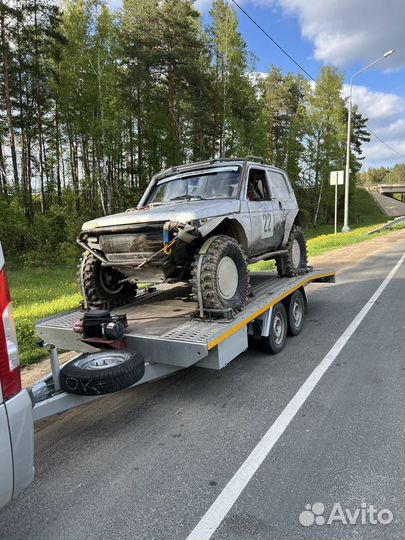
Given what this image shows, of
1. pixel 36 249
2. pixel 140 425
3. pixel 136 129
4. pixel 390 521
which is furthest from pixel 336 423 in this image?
pixel 136 129

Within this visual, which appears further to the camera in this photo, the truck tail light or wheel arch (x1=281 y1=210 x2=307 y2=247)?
wheel arch (x1=281 y1=210 x2=307 y2=247)

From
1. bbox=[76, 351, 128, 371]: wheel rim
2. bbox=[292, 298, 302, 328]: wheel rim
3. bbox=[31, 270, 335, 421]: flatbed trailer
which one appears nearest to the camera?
bbox=[31, 270, 335, 421]: flatbed trailer

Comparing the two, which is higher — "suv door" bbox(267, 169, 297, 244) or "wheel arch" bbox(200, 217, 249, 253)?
"suv door" bbox(267, 169, 297, 244)

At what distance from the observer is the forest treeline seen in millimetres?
20828

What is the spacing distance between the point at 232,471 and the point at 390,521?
1050 millimetres

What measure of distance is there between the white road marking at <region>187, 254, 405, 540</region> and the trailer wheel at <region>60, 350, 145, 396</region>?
3.47ft

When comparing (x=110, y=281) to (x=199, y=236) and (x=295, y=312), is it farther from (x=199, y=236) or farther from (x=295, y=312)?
(x=295, y=312)

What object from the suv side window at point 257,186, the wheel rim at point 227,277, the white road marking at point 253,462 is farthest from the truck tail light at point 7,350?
the suv side window at point 257,186

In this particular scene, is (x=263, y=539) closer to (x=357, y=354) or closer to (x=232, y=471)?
(x=232, y=471)

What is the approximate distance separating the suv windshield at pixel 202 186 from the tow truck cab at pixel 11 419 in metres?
3.75

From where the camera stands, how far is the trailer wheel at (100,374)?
295 centimetres

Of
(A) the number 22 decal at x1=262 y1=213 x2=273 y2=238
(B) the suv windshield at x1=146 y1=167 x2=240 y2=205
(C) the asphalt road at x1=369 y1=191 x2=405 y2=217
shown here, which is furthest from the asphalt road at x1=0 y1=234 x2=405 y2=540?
(C) the asphalt road at x1=369 y1=191 x2=405 y2=217

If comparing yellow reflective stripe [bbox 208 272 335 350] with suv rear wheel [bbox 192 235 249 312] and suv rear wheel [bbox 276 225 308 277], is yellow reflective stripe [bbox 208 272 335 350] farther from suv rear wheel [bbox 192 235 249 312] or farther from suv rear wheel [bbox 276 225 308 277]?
suv rear wheel [bbox 276 225 308 277]

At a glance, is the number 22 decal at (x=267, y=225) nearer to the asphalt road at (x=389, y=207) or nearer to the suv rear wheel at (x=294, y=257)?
the suv rear wheel at (x=294, y=257)
